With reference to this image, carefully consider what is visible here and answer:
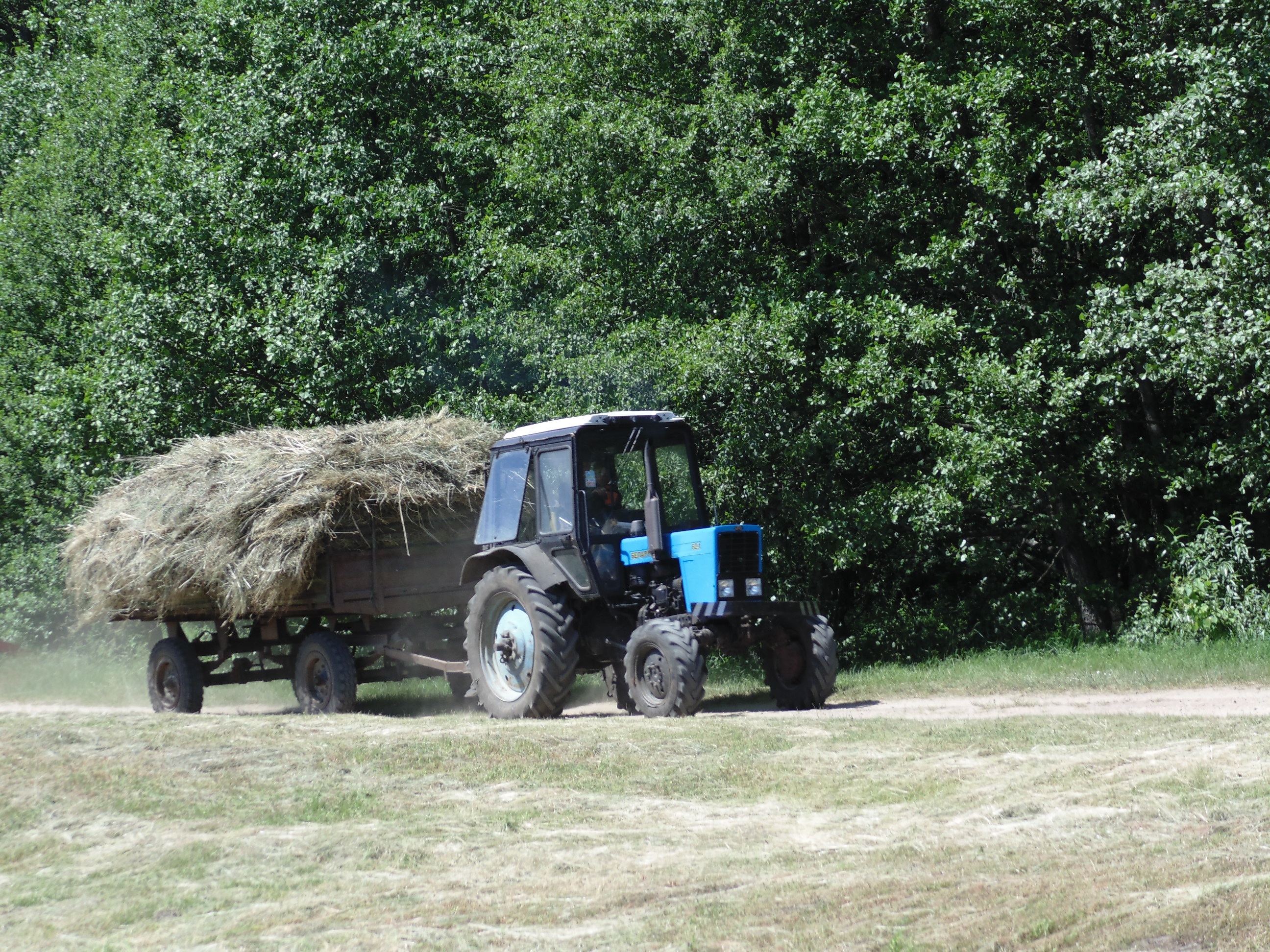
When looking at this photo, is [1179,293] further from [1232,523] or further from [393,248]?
[393,248]

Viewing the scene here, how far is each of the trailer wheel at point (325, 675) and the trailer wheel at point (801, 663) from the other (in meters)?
4.32

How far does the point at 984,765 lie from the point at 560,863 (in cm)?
307

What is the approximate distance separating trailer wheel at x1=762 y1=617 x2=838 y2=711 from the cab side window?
6.98ft

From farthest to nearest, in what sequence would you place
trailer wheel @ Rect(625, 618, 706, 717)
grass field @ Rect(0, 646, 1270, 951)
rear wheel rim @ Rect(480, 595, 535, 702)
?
rear wheel rim @ Rect(480, 595, 535, 702) → trailer wheel @ Rect(625, 618, 706, 717) → grass field @ Rect(0, 646, 1270, 951)

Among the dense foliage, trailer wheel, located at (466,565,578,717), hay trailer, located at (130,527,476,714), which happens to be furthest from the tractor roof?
the dense foliage

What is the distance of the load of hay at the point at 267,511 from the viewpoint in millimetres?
12766

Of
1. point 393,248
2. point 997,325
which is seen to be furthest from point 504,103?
point 997,325

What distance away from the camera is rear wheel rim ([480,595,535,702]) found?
12.0 meters

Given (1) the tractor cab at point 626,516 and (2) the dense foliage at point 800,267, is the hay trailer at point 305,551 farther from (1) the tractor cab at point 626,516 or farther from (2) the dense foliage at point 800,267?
(2) the dense foliage at point 800,267

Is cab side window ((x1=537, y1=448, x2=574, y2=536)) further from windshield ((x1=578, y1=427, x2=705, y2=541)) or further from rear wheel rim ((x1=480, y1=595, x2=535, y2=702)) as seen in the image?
rear wheel rim ((x1=480, y1=595, x2=535, y2=702))

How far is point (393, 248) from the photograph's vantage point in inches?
774

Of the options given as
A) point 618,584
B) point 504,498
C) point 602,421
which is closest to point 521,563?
point 504,498

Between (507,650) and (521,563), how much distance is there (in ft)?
2.73

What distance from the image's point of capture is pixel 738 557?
11.2 m
